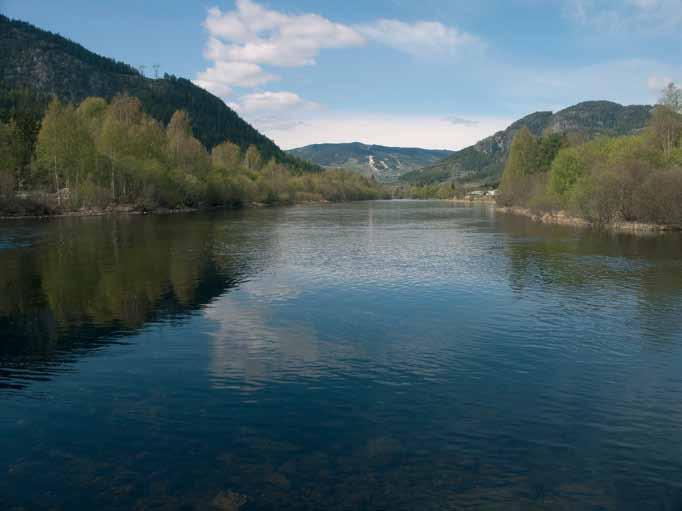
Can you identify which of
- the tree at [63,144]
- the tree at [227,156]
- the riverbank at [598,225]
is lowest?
the riverbank at [598,225]

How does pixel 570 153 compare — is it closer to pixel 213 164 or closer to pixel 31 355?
pixel 31 355

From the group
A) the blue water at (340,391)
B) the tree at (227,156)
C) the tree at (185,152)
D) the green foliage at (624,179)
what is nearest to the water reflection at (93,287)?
the blue water at (340,391)

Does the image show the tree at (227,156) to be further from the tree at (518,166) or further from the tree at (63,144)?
the tree at (518,166)

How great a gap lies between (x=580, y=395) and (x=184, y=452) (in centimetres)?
1168

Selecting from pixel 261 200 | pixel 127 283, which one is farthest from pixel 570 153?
pixel 261 200

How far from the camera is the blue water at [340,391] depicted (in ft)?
38.2

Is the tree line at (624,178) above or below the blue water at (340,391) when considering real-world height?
above

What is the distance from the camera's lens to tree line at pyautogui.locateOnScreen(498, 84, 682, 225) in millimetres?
63812

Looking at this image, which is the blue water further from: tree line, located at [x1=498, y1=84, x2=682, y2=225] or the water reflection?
tree line, located at [x1=498, y1=84, x2=682, y2=225]

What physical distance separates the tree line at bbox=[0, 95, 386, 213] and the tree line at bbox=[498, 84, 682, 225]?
74.0 m

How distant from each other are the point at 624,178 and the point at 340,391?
6106cm

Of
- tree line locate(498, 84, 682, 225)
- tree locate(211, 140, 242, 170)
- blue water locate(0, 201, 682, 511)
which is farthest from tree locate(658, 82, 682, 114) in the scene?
tree locate(211, 140, 242, 170)

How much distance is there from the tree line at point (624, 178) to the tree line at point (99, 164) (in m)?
74.0

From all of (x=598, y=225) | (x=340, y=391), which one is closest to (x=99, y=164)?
(x=598, y=225)
